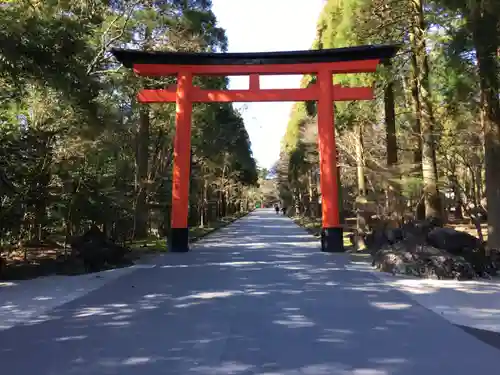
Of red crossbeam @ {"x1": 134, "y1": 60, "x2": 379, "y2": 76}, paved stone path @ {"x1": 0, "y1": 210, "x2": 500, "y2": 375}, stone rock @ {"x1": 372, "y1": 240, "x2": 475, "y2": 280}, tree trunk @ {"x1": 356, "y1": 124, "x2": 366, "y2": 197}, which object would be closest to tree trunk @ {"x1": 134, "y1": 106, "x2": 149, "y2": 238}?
red crossbeam @ {"x1": 134, "y1": 60, "x2": 379, "y2": 76}

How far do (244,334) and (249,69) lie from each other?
1165cm

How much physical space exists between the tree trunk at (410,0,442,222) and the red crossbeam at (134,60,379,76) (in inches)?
55.9

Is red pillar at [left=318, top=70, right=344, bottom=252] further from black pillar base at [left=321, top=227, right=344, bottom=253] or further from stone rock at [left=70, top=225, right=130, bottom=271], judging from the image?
stone rock at [left=70, top=225, right=130, bottom=271]

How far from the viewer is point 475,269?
31.4ft

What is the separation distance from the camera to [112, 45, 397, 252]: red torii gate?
15094 mm

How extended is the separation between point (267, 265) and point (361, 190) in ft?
34.4

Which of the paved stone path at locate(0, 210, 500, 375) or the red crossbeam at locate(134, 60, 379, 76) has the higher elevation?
the red crossbeam at locate(134, 60, 379, 76)

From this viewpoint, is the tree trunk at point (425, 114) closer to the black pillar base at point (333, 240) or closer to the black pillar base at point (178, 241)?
the black pillar base at point (333, 240)

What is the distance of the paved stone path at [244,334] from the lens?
172 inches

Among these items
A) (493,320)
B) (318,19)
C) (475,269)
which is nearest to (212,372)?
(493,320)

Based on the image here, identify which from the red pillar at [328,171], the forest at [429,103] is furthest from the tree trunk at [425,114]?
the red pillar at [328,171]

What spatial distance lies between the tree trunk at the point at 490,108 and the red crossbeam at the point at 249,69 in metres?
4.57

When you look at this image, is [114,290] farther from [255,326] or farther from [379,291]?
[379,291]

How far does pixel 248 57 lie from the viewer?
50.9 ft
